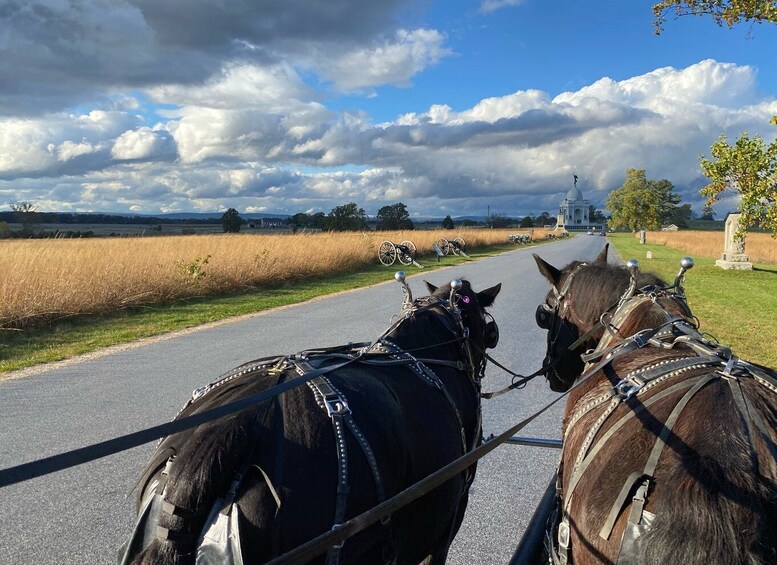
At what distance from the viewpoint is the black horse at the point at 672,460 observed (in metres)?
1.37

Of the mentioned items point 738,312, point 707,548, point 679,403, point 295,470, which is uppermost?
point 679,403

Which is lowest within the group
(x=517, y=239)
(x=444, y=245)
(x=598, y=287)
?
(x=517, y=239)

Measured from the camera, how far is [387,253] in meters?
25.5

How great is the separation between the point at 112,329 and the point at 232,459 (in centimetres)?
928

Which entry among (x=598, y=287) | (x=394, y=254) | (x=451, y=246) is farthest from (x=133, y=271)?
(x=451, y=246)

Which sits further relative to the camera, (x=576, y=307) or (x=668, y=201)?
(x=668, y=201)

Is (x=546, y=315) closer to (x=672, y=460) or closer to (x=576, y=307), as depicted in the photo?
(x=576, y=307)

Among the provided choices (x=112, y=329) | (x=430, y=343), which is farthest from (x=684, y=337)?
(x=112, y=329)

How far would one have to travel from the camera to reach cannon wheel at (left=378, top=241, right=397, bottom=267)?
2531cm

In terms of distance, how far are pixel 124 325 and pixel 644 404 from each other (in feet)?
33.2

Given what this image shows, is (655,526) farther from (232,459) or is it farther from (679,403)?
(232,459)

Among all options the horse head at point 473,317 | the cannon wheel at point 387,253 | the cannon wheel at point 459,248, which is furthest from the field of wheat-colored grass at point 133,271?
the cannon wheel at point 459,248

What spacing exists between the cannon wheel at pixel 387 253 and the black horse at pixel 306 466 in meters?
22.8

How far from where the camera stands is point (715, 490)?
140 cm
